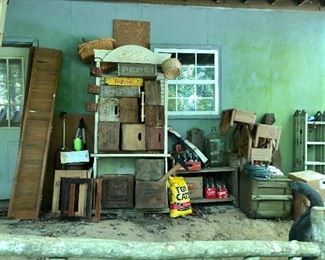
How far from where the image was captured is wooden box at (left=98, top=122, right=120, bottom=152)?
14.4 feet

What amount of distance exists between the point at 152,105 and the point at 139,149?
0.60 meters

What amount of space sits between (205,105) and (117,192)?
2004 mm

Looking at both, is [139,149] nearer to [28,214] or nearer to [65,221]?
[65,221]

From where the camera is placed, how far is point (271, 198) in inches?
171

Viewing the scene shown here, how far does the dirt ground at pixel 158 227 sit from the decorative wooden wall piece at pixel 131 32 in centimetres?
251

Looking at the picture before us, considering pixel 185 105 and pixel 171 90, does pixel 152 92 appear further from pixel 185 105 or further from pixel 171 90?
pixel 185 105

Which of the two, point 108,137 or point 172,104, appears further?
point 172,104

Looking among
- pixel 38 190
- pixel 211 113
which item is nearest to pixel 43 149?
pixel 38 190

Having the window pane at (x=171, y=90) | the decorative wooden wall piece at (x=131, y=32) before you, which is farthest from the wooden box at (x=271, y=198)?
the decorative wooden wall piece at (x=131, y=32)

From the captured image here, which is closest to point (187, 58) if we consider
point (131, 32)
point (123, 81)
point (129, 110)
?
point (131, 32)

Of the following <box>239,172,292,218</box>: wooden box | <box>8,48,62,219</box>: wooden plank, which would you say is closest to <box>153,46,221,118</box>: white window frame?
<box>239,172,292,218</box>: wooden box

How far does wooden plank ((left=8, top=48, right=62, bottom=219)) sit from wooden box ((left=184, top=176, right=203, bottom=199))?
77.2 inches

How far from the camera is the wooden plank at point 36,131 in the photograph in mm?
4258

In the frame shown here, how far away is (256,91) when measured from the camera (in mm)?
5508
